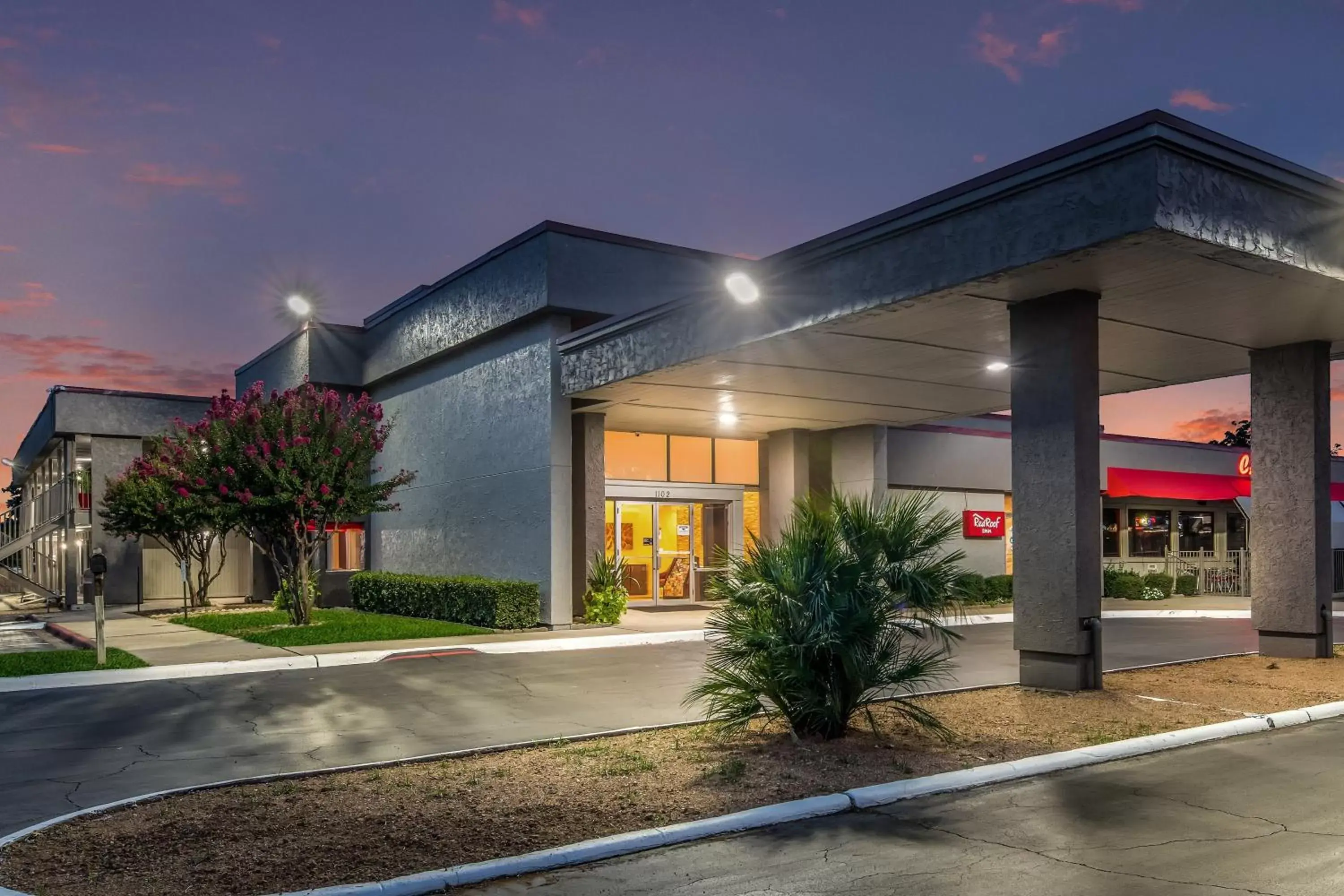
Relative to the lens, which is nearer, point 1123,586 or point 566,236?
point 566,236

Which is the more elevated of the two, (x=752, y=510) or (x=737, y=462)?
(x=737, y=462)

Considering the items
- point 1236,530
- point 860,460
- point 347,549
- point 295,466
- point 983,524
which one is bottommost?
point 347,549

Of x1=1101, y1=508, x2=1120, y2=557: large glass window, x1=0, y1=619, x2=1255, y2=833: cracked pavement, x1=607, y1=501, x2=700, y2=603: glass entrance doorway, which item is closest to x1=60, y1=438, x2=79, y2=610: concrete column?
x1=607, y1=501, x2=700, y2=603: glass entrance doorway

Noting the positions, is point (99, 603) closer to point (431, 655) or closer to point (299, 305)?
point (431, 655)

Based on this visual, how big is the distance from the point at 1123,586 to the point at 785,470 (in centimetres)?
1172

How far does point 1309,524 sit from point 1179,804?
31.3ft

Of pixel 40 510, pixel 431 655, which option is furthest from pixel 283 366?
pixel 431 655

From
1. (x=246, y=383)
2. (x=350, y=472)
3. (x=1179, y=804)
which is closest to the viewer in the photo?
(x=1179, y=804)

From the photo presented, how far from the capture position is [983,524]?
30766 millimetres

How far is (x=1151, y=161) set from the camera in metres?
10.2

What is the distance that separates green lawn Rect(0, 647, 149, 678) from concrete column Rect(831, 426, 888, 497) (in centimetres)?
1610

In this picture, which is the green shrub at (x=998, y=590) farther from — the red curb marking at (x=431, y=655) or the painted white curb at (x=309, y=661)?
the red curb marking at (x=431, y=655)

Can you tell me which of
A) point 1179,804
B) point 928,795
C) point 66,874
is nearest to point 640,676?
point 928,795

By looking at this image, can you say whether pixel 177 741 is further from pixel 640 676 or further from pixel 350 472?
pixel 350 472
